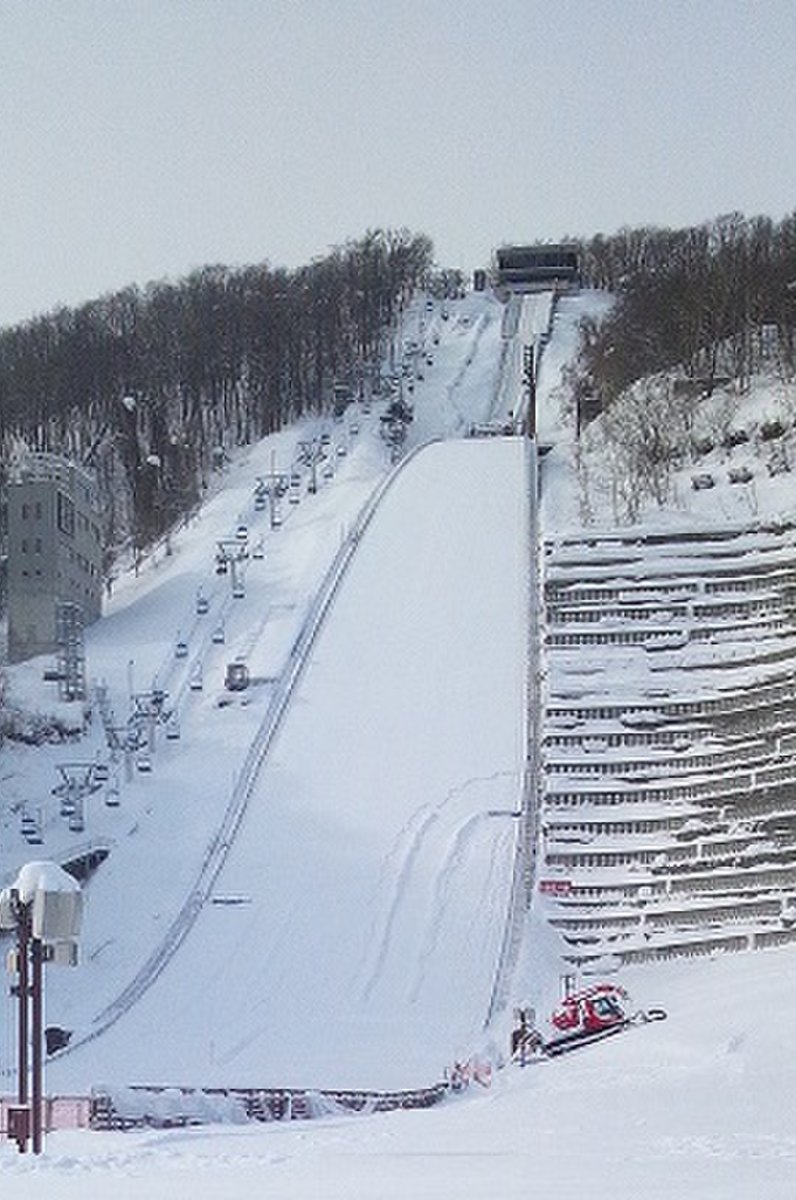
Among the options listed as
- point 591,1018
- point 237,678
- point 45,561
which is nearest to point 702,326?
point 45,561

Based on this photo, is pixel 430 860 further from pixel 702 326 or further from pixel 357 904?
pixel 702 326

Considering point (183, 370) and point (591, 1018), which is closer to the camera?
point (591, 1018)

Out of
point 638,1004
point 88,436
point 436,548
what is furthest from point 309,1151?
point 88,436

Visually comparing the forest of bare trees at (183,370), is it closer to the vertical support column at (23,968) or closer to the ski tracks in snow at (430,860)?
the ski tracks in snow at (430,860)

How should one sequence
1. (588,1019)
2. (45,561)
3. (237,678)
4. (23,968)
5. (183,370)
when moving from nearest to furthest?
(23,968)
(588,1019)
(237,678)
(45,561)
(183,370)

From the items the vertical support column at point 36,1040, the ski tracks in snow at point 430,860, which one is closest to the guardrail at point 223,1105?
the vertical support column at point 36,1040
